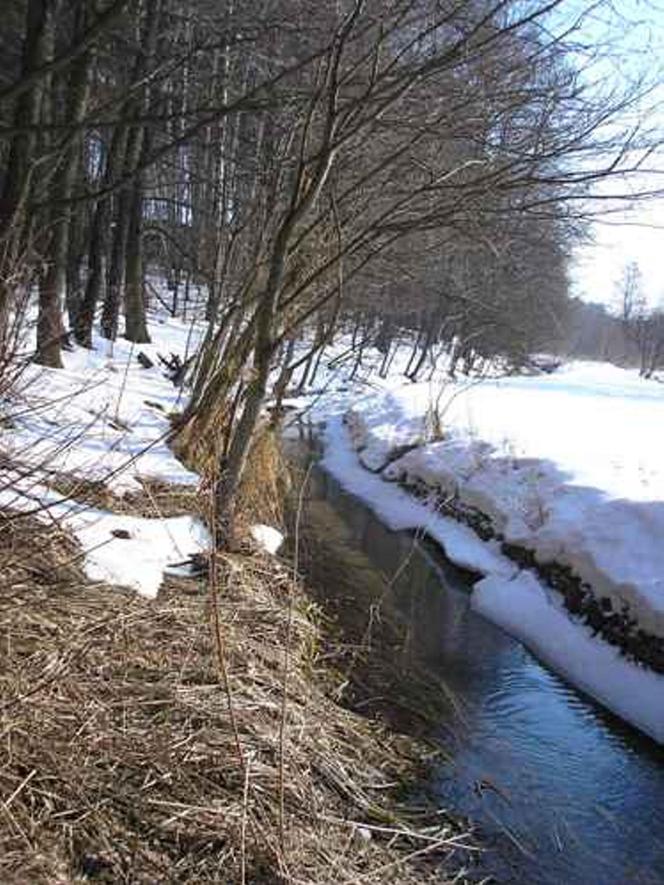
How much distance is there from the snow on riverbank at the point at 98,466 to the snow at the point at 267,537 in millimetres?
655

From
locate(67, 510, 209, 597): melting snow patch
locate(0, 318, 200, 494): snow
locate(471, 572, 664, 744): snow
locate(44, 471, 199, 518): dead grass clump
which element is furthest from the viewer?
locate(471, 572, 664, 744): snow

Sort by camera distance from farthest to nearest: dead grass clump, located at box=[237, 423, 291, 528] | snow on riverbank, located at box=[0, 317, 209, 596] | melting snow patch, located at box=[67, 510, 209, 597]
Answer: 1. dead grass clump, located at box=[237, 423, 291, 528]
2. melting snow patch, located at box=[67, 510, 209, 597]
3. snow on riverbank, located at box=[0, 317, 209, 596]

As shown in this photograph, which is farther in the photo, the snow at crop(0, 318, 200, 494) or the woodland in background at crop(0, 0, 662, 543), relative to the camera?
the woodland in background at crop(0, 0, 662, 543)

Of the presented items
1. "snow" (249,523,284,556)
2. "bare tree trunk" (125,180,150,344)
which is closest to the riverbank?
"snow" (249,523,284,556)

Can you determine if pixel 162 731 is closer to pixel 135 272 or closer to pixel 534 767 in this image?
pixel 534 767

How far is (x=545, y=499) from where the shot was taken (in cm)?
959

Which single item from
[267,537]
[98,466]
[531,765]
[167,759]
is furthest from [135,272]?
[167,759]

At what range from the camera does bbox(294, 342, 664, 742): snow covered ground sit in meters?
6.89

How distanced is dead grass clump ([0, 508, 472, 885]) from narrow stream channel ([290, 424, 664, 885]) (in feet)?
1.23

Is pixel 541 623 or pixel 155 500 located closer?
pixel 155 500

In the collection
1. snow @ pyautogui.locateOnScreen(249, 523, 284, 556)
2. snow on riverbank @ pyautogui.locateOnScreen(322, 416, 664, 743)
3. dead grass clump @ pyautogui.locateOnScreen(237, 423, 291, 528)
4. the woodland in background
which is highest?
the woodland in background

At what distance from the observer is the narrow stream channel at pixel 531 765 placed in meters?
4.25

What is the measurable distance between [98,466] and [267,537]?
62.8 inches

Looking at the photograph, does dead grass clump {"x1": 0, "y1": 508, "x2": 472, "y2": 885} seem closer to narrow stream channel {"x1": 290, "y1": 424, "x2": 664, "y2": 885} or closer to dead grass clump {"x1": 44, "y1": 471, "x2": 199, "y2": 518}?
narrow stream channel {"x1": 290, "y1": 424, "x2": 664, "y2": 885}
